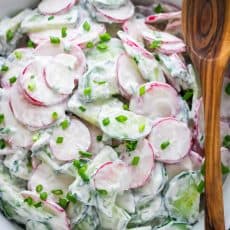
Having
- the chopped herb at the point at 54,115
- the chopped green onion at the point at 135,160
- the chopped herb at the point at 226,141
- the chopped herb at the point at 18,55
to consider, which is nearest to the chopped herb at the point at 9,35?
the chopped herb at the point at 18,55

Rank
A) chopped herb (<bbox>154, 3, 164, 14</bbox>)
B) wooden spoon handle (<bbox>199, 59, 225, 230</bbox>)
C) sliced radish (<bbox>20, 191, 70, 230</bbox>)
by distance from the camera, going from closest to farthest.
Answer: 1. wooden spoon handle (<bbox>199, 59, 225, 230</bbox>)
2. sliced radish (<bbox>20, 191, 70, 230</bbox>)
3. chopped herb (<bbox>154, 3, 164, 14</bbox>)

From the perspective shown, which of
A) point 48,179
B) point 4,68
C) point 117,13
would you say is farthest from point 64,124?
point 117,13

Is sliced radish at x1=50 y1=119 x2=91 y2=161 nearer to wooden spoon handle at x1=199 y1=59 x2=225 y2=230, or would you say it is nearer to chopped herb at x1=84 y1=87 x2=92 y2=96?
chopped herb at x1=84 y1=87 x2=92 y2=96

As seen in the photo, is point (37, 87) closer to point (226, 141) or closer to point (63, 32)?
point (63, 32)

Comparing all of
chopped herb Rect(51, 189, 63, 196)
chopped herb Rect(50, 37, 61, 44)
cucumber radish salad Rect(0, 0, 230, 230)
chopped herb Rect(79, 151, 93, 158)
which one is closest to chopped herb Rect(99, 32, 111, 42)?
cucumber radish salad Rect(0, 0, 230, 230)

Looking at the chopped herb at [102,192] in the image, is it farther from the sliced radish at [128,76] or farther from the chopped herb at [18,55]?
the chopped herb at [18,55]

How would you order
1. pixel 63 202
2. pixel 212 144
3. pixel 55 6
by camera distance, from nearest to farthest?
pixel 212 144 < pixel 63 202 < pixel 55 6
